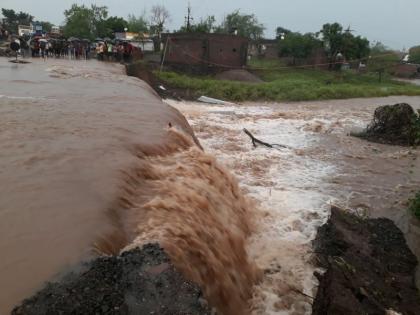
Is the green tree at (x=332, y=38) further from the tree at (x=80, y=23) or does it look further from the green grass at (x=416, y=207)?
the green grass at (x=416, y=207)

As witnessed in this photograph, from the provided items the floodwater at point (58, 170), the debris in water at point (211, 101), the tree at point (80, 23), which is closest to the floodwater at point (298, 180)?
the floodwater at point (58, 170)

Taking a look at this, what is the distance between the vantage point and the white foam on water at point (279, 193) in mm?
4639

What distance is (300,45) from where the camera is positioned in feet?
122

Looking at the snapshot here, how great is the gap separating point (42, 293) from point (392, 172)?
321 inches

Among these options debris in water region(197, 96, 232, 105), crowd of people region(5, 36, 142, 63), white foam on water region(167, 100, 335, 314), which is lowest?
white foam on water region(167, 100, 335, 314)

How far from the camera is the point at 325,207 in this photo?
6.99 metres

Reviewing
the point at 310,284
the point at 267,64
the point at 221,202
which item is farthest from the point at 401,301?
the point at 267,64

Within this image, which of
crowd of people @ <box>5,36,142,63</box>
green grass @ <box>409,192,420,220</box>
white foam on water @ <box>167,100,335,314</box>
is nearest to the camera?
white foam on water @ <box>167,100,335,314</box>

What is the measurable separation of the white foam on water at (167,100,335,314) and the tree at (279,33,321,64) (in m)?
23.6

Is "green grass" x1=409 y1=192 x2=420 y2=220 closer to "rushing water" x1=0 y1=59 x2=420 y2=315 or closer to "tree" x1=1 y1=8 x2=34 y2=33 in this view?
"rushing water" x1=0 y1=59 x2=420 y2=315

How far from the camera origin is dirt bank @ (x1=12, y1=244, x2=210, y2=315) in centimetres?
269

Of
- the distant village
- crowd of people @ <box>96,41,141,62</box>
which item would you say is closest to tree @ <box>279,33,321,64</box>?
the distant village

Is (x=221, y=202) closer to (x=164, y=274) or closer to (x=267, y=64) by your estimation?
(x=164, y=274)

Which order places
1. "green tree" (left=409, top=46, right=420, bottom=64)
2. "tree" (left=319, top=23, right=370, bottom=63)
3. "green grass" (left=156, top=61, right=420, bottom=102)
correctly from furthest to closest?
"green tree" (left=409, top=46, right=420, bottom=64) → "tree" (left=319, top=23, right=370, bottom=63) → "green grass" (left=156, top=61, right=420, bottom=102)
